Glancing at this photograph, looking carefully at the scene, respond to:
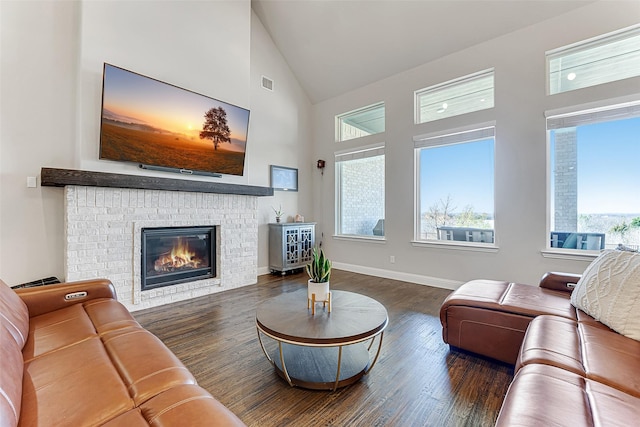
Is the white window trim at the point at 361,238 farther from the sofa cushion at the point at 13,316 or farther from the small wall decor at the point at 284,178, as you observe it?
the sofa cushion at the point at 13,316

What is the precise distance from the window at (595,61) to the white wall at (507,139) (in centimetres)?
10

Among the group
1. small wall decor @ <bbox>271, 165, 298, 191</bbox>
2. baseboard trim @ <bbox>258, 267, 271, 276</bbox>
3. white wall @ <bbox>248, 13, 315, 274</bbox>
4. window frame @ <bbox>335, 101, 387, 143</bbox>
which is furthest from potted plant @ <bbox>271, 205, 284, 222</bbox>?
window frame @ <bbox>335, 101, 387, 143</bbox>

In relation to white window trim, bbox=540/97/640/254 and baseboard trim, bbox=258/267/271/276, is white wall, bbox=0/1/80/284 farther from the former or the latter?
white window trim, bbox=540/97/640/254

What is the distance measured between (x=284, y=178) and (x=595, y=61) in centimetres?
446

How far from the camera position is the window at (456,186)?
3840 mm

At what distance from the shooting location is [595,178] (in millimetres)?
3133

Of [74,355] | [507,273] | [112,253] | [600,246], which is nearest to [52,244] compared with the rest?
[112,253]

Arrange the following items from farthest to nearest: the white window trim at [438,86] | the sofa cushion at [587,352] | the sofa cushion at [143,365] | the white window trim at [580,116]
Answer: the white window trim at [438,86] → the white window trim at [580,116] → the sofa cushion at [587,352] → the sofa cushion at [143,365]

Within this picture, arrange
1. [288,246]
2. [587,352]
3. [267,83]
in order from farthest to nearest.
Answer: [267,83]
[288,246]
[587,352]

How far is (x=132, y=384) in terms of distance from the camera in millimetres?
1047

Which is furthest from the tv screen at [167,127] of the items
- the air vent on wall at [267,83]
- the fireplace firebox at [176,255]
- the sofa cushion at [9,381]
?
the sofa cushion at [9,381]

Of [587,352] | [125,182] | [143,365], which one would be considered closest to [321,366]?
[143,365]

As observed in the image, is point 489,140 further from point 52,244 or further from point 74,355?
point 52,244

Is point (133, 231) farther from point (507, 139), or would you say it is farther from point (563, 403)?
point (507, 139)
